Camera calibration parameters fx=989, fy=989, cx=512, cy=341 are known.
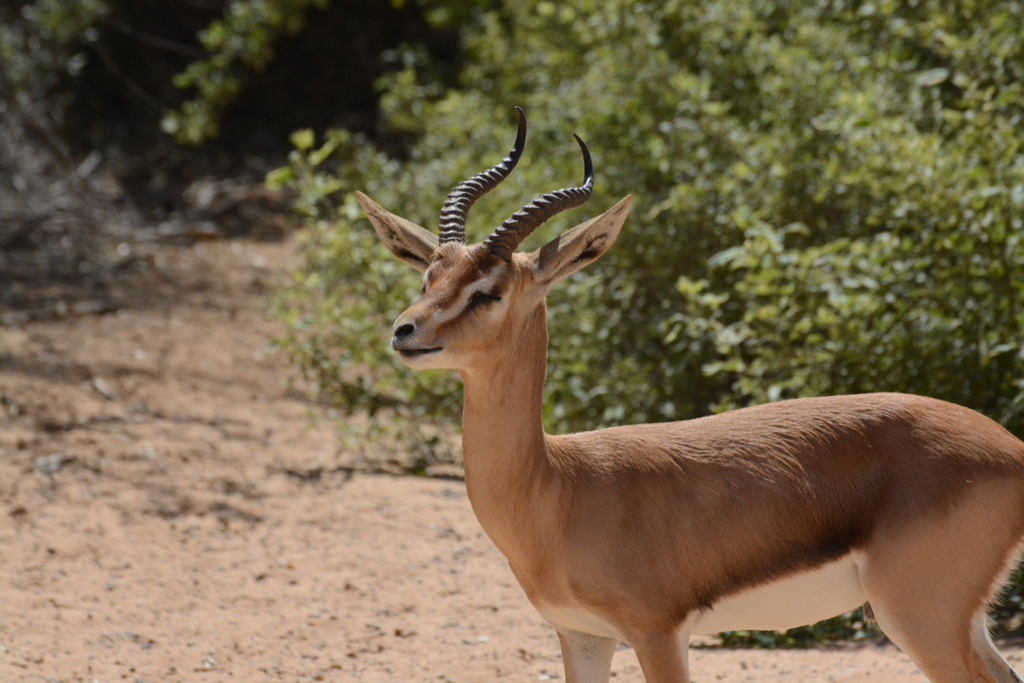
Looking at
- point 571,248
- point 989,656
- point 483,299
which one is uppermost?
point 571,248

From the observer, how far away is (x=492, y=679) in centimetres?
456

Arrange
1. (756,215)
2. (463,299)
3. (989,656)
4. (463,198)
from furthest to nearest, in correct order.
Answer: (756,215), (463,198), (989,656), (463,299)

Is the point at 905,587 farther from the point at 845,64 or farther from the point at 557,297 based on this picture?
the point at 845,64

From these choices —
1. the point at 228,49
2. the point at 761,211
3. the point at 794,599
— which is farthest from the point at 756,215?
the point at 228,49

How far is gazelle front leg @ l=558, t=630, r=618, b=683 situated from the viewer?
3.44 meters

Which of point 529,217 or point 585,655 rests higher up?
point 529,217

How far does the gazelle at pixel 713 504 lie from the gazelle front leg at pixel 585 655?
211mm

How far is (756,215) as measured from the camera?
18.1ft

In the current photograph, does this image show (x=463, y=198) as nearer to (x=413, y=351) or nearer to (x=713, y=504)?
(x=413, y=351)

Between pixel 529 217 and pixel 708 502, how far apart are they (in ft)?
3.62

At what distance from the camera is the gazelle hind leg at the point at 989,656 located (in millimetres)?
3104

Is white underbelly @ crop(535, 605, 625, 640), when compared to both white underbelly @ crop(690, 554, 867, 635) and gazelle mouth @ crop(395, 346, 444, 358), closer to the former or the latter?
white underbelly @ crop(690, 554, 867, 635)

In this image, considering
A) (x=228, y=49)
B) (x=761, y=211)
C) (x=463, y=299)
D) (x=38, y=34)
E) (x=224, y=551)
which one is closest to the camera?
(x=463, y=299)

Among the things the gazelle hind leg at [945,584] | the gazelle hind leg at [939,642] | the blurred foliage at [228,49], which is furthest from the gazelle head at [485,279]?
the blurred foliage at [228,49]
